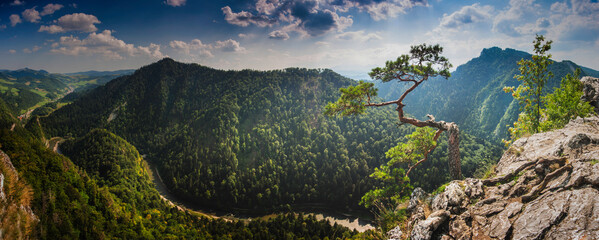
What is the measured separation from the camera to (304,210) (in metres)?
96.8

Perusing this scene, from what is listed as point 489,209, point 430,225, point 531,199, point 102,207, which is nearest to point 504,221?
point 489,209

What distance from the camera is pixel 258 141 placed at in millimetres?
132875

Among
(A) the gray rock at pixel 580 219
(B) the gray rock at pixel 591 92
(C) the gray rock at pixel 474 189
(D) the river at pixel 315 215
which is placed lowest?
(D) the river at pixel 315 215

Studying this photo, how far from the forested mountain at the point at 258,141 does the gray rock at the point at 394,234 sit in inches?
2389

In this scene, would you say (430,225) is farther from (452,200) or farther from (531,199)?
(531,199)

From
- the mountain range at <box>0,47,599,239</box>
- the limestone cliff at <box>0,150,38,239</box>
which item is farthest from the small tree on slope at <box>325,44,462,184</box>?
the limestone cliff at <box>0,150,38,239</box>

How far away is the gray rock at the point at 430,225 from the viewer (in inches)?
405

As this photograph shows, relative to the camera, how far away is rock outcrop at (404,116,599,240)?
7.36 metres

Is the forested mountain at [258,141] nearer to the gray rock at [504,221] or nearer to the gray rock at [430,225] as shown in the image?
the gray rock at [430,225]

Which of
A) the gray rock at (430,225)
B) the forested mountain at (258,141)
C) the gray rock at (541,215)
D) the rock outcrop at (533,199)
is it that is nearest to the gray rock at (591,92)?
the rock outcrop at (533,199)

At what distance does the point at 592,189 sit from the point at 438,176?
10320 centimetres

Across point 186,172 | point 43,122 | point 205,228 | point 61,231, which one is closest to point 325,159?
point 205,228

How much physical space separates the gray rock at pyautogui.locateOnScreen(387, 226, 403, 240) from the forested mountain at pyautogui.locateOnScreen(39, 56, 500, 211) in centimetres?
6068

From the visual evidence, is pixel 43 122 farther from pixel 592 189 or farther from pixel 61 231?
pixel 592 189
